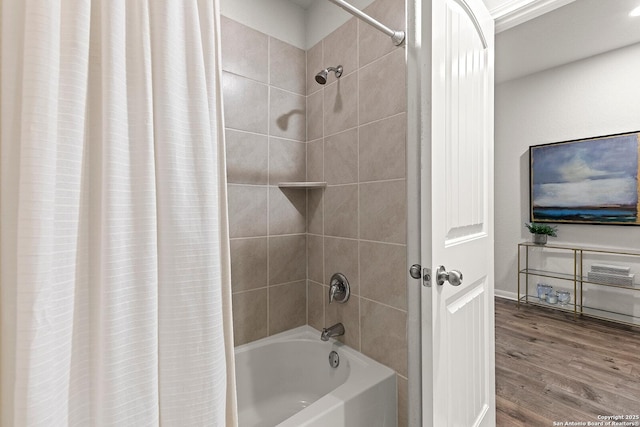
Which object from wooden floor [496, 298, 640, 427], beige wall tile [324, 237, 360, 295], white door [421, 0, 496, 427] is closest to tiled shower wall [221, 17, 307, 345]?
beige wall tile [324, 237, 360, 295]

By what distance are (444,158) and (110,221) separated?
889 millimetres

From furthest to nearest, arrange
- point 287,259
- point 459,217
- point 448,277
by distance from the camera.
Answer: point 287,259, point 459,217, point 448,277

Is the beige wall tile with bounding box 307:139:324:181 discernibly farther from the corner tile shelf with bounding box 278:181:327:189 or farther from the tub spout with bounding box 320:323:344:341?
the tub spout with bounding box 320:323:344:341

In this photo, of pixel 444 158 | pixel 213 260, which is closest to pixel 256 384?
pixel 213 260

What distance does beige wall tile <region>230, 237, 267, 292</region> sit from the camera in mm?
1499

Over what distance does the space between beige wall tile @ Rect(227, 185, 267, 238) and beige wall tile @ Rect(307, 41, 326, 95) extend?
64 cm

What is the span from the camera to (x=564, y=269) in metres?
3.14

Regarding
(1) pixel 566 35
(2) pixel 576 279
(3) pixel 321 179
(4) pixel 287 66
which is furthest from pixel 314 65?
(2) pixel 576 279

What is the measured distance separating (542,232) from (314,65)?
118 inches

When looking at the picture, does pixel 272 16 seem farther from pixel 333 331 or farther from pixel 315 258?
pixel 333 331

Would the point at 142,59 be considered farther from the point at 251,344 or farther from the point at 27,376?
the point at 251,344

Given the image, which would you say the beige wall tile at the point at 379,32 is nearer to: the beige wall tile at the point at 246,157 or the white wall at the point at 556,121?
the beige wall tile at the point at 246,157

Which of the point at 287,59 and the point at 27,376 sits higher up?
the point at 287,59

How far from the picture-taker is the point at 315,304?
1723 millimetres
